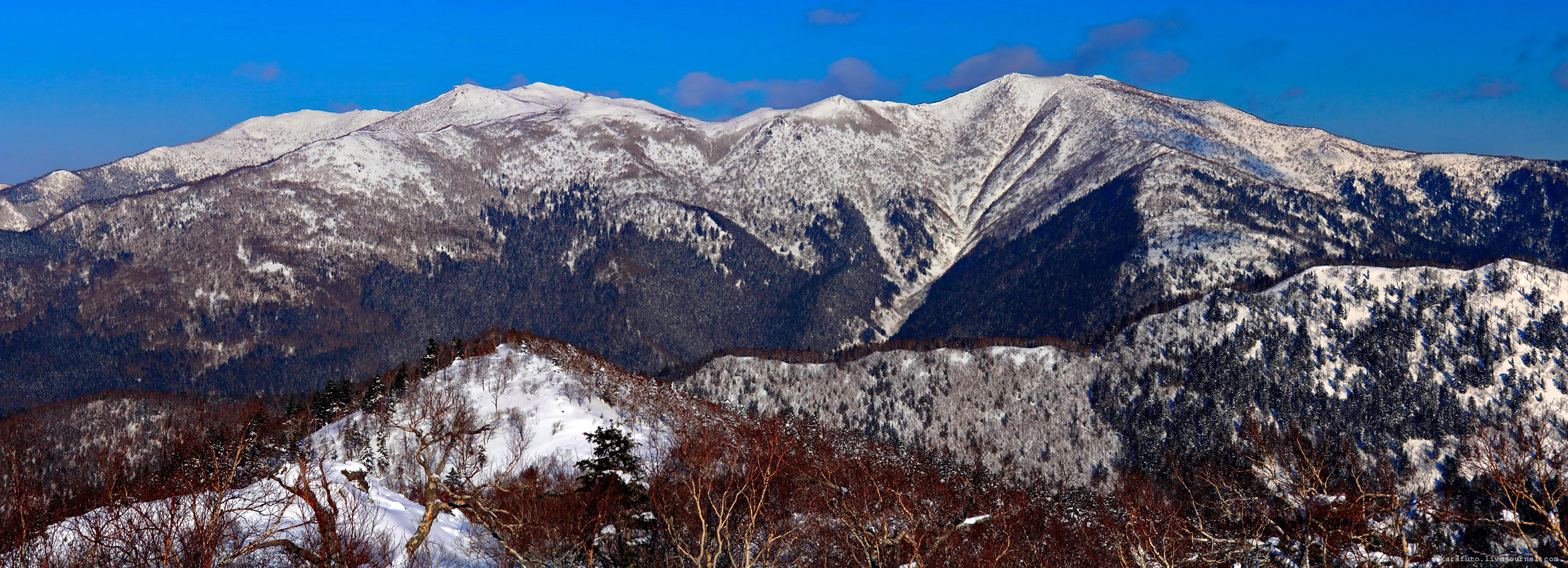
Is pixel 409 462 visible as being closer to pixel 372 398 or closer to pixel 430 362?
pixel 372 398

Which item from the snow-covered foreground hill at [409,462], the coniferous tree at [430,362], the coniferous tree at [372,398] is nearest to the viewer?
the snow-covered foreground hill at [409,462]

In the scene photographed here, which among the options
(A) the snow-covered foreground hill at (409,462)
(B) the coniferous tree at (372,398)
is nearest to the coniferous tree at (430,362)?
(B) the coniferous tree at (372,398)

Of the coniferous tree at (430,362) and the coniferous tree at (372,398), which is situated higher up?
the coniferous tree at (430,362)

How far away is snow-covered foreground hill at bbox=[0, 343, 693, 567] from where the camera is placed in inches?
1163

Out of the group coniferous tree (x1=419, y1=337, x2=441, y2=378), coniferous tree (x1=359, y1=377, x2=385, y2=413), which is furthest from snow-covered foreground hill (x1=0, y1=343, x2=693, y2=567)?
coniferous tree (x1=419, y1=337, x2=441, y2=378)

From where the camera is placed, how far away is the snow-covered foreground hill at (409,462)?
29.5m

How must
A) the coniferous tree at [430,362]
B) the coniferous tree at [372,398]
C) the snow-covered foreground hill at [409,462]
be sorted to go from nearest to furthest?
the snow-covered foreground hill at [409,462] → the coniferous tree at [372,398] → the coniferous tree at [430,362]

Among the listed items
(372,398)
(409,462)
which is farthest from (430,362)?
(409,462)

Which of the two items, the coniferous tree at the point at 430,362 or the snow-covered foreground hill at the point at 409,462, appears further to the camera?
the coniferous tree at the point at 430,362

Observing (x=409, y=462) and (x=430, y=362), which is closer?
(x=409, y=462)

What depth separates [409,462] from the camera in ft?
267

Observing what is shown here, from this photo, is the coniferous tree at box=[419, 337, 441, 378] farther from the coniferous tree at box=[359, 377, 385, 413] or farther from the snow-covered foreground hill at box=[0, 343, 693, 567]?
the snow-covered foreground hill at box=[0, 343, 693, 567]

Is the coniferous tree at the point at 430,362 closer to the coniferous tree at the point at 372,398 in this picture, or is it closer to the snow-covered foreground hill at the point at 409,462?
the coniferous tree at the point at 372,398

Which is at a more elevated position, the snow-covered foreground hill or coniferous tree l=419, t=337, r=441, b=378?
coniferous tree l=419, t=337, r=441, b=378
